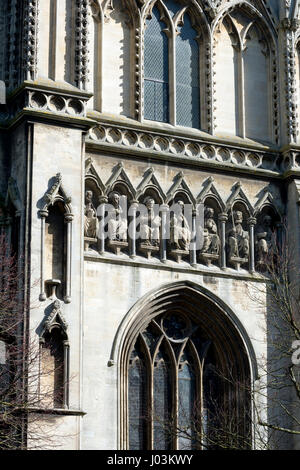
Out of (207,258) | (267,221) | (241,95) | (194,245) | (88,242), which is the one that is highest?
(241,95)

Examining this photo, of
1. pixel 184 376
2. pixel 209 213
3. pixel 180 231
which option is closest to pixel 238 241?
pixel 209 213

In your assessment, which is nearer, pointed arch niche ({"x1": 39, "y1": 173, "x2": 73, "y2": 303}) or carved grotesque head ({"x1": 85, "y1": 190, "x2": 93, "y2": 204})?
→ pointed arch niche ({"x1": 39, "y1": 173, "x2": 73, "y2": 303})

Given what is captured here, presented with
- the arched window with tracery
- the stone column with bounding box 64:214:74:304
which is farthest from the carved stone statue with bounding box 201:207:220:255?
the stone column with bounding box 64:214:74:304

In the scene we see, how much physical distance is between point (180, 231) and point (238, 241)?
1.57 meters

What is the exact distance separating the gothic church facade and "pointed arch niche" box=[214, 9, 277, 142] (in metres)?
0.03

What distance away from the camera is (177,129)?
3225 centimetres

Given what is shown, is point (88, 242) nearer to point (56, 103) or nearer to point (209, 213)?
point (56, 103)

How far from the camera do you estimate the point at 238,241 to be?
32188mm

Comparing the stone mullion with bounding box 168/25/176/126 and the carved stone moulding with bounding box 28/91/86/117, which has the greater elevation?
the stone mullion with bounding box 168/25/176/126

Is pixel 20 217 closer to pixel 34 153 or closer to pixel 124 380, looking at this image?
pixel 34 153

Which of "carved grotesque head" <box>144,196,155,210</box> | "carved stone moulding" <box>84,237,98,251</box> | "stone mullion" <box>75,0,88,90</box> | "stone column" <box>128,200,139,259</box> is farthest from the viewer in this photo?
"carved grotesque head" <box>144,196,155,210</box>

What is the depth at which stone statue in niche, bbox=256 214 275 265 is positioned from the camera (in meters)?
32.3

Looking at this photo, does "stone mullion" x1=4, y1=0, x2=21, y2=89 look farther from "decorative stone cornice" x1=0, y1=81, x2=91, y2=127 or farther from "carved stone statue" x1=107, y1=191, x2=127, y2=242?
"carved stone statue" x1=107, y1=191, x2=127, y2=242
